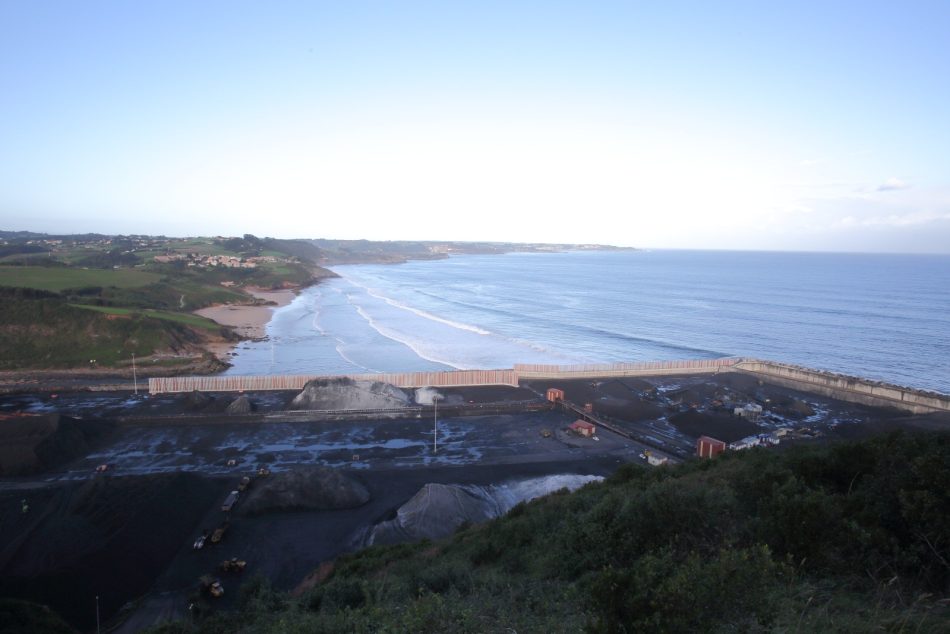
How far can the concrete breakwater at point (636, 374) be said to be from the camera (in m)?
34.1

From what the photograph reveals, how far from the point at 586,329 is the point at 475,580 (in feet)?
175

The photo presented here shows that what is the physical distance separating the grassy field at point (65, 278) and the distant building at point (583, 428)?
5671 cm

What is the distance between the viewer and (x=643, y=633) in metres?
5.41

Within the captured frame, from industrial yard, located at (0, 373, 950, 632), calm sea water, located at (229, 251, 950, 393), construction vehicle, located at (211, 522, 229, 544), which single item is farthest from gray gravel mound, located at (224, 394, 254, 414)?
construction vehicle, located at (211, 522, 229, 544)

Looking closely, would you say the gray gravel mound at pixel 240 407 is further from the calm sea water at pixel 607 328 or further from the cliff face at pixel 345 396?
the calm sea water at pixel 607 328

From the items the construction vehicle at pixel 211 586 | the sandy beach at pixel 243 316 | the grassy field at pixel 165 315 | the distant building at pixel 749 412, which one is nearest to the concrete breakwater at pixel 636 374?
the distant building at pixel 749 412

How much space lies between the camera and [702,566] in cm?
736

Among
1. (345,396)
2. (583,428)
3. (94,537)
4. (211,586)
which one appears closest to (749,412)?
(583,428)

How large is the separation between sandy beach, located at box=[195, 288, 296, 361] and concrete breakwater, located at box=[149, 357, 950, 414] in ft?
39.2

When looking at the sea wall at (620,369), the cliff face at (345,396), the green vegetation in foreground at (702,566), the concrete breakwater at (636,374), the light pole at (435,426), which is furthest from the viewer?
the sea wall at (620,369)

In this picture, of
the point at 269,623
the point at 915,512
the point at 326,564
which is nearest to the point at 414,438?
the point at 326,564

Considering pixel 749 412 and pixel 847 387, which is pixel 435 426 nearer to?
pixel 749 412

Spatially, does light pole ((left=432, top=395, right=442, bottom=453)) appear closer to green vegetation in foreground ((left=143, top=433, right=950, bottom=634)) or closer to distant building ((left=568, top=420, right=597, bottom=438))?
distant building ((left=568, top=420, right=597, bottom=438))

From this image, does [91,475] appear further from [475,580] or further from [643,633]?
[643,633]
